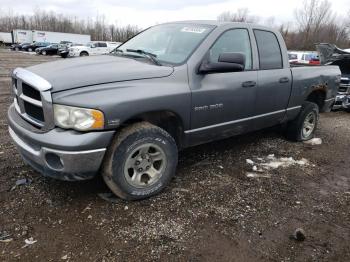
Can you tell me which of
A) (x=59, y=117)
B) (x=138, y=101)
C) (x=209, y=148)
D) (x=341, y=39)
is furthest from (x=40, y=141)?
(x=341, y=39)

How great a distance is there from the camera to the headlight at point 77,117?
2.88 m

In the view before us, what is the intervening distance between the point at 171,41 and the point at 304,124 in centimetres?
303

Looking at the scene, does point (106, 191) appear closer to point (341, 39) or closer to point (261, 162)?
point (261, 162)

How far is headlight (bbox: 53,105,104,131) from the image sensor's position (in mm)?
2879

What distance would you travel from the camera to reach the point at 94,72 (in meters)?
3.23

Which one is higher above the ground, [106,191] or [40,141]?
[40,141]

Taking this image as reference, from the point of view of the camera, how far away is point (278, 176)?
4355mm

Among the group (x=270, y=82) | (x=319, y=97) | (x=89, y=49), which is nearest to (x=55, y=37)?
(x=89, y=49)

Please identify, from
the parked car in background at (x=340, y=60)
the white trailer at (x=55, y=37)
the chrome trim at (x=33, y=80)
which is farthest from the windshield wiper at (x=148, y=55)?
the white trailer at (x=55, y=37)

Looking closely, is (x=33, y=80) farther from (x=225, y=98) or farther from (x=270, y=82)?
(x=270, y=82)

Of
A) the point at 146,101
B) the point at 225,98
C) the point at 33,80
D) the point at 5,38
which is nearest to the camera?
the point at 33,80

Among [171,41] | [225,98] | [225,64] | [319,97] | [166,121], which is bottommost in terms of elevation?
[319,97]

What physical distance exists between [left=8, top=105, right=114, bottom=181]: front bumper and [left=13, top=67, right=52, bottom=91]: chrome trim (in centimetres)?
38

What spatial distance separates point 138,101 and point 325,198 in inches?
94.9
